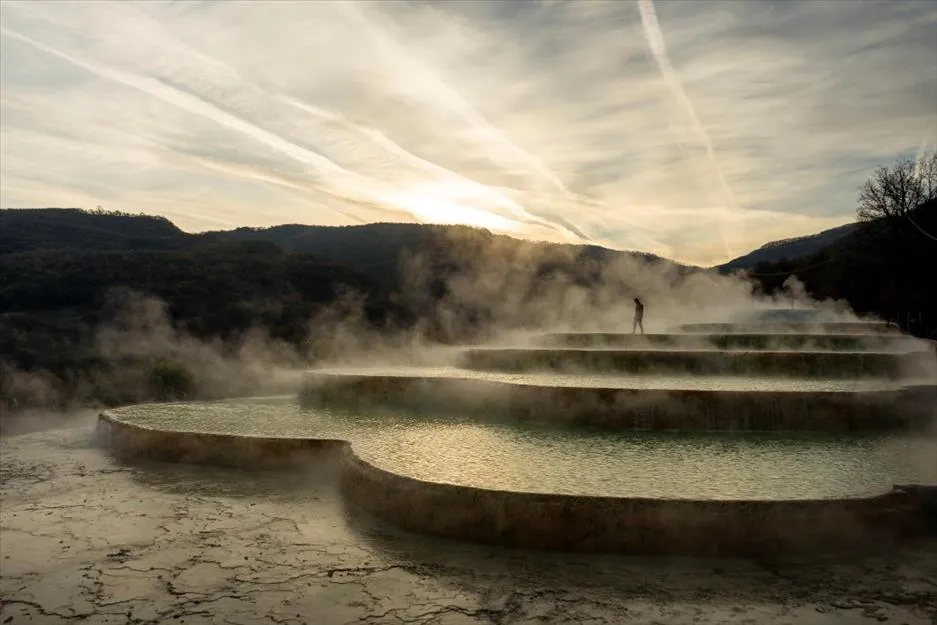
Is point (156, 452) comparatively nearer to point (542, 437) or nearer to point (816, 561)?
point (542, 437)

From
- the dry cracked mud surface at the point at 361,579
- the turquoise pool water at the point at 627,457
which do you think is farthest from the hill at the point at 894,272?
the dry cracked mud surface at the point at 361,579

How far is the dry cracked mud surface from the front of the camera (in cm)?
418

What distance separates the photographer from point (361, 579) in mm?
4770

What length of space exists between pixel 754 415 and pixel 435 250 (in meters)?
49.1

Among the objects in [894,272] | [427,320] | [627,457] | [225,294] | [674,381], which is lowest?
[627,457]

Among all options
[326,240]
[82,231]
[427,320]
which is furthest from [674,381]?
[326,240]

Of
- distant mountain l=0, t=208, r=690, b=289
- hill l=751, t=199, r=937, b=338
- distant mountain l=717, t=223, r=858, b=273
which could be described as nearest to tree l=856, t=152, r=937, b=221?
hill l=751, t=199, r=937, b=338

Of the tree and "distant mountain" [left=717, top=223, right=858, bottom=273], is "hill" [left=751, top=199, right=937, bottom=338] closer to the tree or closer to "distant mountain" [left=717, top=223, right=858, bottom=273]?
the tree

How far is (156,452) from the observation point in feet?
29.1

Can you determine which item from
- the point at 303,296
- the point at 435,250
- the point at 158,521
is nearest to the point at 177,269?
the point at 303,296

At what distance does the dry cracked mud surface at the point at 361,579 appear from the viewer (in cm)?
418

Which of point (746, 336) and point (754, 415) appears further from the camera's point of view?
point (746, 336)

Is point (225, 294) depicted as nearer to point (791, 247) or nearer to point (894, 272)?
point (894, 272)

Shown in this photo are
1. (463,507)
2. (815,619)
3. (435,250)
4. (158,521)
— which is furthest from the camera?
(435,250)
